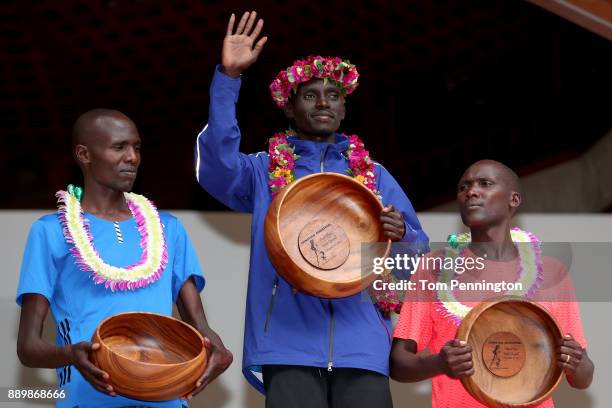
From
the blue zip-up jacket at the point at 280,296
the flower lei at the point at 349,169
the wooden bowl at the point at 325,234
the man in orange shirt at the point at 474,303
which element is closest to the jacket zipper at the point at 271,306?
the blue zip-up jacket at the point at 280,296

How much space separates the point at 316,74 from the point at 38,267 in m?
1.26

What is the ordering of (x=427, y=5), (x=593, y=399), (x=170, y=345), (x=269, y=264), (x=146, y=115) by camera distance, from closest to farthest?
(x=170, y=345) → (x=269, y=264) → (x=593, y=399) → (x=427, y=5) → (x=146, y=115)

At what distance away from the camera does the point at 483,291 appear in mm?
4309

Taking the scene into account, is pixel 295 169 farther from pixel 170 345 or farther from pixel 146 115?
pixel 146 115

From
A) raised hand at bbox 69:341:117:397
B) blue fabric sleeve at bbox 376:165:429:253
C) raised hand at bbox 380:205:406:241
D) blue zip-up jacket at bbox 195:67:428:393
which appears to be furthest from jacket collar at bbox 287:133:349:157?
raised hand at bbox 69:341:117:397

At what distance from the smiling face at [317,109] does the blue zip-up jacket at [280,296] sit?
55 millimetres

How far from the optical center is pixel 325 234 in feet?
13.4

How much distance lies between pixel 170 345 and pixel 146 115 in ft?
11.4

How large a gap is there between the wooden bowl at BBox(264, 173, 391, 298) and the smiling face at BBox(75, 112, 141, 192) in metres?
0.52

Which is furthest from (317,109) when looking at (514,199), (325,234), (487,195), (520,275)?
(520,275)

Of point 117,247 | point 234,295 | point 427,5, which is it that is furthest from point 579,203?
point 117,247

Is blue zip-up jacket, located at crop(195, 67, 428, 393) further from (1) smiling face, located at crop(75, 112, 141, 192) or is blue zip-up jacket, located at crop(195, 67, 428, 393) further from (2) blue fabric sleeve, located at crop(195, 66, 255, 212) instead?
(1) smiling face, located at crop(75, 112, 141, 192)

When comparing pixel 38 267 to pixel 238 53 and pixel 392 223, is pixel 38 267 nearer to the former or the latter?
pixel 238 53

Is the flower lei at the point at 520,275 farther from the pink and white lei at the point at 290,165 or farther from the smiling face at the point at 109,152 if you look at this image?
the smiling face at the point at 109,152
